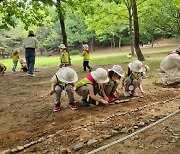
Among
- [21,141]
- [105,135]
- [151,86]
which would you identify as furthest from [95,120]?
[151,86]

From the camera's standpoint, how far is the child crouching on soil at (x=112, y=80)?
603 cm

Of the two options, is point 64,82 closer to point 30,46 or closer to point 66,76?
point 66,76

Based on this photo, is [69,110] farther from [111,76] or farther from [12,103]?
[12,103]

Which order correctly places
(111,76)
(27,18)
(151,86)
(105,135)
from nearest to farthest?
(105,135), (111,76), (151,86), (27,18)

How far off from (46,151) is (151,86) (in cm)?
473

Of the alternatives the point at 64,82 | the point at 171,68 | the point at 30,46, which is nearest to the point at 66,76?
the point at 64,82

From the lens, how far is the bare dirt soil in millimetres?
3973

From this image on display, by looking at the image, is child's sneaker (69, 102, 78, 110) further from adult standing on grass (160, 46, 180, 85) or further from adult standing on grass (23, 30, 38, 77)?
adult standing on grass (23, 30, 38, 77)

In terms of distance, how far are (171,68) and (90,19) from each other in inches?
695

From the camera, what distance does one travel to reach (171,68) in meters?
8.01

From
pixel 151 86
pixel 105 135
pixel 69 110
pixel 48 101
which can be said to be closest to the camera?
pixel 105 135

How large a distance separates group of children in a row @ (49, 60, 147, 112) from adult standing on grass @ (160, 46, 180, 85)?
159 centimetres

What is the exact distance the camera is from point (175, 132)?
4.27m

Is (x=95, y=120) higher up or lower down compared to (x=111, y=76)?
lower down
